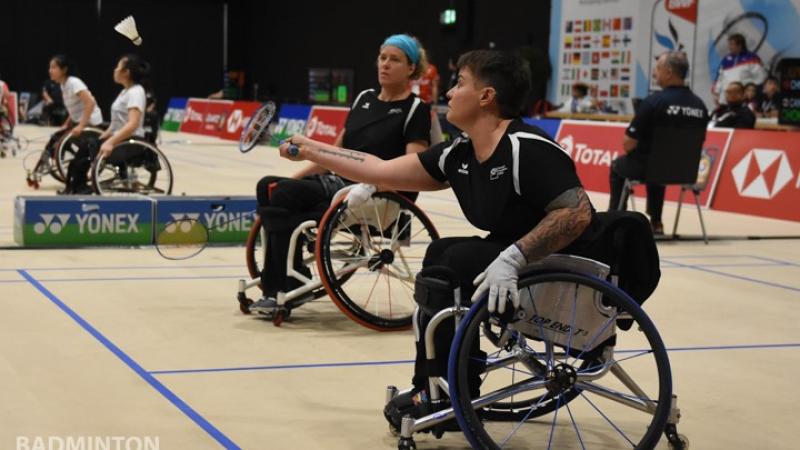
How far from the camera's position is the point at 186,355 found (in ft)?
15.0

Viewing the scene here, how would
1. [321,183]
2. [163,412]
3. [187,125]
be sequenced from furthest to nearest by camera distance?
[187,125] < [321,183] < [163,412]

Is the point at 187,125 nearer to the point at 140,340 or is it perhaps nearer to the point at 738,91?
the point at 738,91

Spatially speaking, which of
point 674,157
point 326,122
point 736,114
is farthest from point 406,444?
point 326,122

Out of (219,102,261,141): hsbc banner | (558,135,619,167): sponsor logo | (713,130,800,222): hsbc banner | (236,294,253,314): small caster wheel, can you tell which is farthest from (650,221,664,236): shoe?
(219,102,261,141): hsbc banner

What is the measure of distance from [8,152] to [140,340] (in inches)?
482

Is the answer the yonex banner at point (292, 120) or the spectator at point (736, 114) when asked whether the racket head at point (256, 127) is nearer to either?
the spectator at point (736, 114)

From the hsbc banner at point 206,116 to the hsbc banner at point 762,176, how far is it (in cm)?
1227

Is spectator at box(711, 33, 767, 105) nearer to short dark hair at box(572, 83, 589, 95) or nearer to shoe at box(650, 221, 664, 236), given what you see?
short dark hair at box(572, 83, 589, 95)

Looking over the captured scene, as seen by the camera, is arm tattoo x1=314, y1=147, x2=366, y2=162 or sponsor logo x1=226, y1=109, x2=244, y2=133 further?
sponsor logo x1=226, y1=109, x2=244, y2=133

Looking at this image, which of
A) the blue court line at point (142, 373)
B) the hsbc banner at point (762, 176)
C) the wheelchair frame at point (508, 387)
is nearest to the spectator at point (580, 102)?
the hsbc banner at point (762, 176)

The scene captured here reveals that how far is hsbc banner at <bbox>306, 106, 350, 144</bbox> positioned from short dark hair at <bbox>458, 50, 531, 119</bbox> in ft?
44.4

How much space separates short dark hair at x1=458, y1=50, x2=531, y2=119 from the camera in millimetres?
3336

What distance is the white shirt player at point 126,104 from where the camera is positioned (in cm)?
920

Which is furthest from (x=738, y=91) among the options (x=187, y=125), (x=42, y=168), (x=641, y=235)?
(x=187, y=125)
